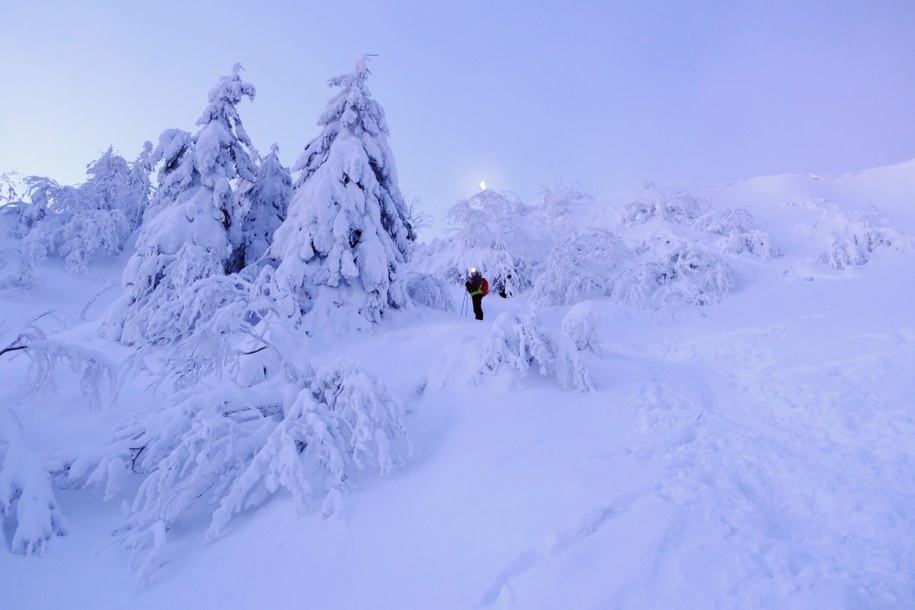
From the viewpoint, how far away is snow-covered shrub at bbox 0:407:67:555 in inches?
158

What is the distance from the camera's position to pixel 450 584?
3262mm

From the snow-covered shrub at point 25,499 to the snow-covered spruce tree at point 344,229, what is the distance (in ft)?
16.6

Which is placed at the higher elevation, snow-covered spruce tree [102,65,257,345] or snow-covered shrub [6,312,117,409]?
snow-covered spruce tree [102,65,257,345]

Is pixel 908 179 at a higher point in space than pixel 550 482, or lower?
higher

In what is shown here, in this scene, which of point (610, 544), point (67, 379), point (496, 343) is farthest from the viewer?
point (67, 379)

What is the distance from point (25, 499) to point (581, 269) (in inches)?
520

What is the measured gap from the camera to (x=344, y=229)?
9.47m

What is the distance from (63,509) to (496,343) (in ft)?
15.9

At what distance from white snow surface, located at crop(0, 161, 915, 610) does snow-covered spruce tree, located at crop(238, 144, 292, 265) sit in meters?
6.62

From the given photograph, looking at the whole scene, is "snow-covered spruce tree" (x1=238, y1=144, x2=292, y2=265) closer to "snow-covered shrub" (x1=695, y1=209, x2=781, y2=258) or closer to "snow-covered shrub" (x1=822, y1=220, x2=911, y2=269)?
"snow-covered shrub" (x1=695, y1=209, x2=781, y2=258)

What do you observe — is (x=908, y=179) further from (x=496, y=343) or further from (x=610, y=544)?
(x=610, y=544)

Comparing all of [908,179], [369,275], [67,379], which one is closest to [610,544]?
[369,275]

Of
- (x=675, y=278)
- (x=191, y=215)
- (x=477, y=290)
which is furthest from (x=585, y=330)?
(x=191, y=215)

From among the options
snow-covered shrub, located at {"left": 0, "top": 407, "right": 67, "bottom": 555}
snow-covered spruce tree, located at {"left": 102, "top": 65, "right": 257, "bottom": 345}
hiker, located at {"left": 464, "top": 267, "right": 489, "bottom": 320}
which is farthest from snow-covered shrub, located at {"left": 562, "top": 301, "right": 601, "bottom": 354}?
snow-covered spruce tree, located at {"left": 102, "top": 65, "right": 257, "bottom": 345}
